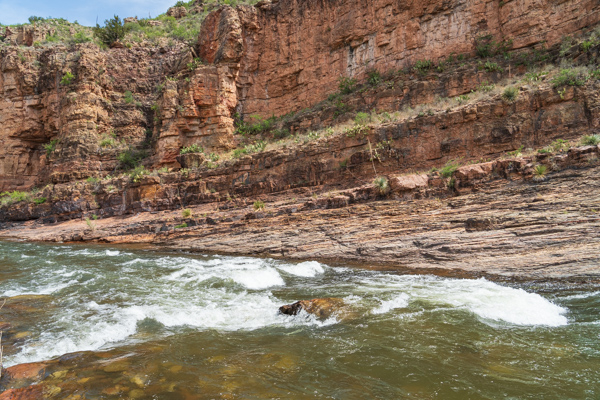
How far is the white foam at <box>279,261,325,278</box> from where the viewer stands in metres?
8.85

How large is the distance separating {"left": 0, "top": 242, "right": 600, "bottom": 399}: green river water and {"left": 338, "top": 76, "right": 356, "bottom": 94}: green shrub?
1712cm

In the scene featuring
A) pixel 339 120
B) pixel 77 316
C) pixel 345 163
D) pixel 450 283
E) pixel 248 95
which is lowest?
pixel 450 283

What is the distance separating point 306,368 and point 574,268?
253 inches

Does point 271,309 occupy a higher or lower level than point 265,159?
lower

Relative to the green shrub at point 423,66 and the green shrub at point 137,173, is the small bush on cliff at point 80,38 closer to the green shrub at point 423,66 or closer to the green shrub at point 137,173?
the green shrub at point 137,173

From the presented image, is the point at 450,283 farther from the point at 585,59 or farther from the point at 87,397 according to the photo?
the point at 585,59

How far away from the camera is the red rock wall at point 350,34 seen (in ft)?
57.9

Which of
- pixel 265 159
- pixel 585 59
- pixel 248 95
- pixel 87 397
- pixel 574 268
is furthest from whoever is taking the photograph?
pixel 248 95

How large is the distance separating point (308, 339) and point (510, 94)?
12.8 meters

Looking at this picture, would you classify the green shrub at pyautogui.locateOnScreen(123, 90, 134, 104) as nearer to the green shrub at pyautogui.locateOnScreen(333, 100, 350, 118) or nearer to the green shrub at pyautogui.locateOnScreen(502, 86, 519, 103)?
the green shrub at pyautogui.locateOnScreen(333, 100, 350, 118)

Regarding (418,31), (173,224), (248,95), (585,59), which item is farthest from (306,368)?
(248,95)

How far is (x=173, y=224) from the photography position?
16.8 metres

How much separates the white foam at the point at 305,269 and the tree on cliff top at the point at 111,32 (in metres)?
32.3

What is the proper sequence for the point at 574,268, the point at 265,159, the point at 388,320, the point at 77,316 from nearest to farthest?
the point at 388,320
the point at 77,316
the point at 574,268
the point at 265,159
